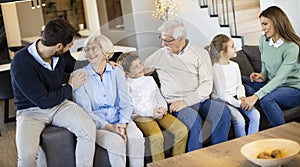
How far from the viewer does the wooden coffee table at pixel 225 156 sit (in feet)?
7.61

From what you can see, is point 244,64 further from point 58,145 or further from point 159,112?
point 58,145

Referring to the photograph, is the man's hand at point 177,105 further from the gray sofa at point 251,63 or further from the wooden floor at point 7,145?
the wooden floor at point 7,145

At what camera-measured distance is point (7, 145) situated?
460 centimetres

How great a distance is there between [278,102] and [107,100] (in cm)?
141

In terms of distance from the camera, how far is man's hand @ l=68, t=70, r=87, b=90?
3.04 meters

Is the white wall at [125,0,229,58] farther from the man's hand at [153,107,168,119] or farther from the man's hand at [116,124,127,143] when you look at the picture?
the man's hand at [116,124,127,143]

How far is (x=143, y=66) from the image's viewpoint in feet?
11.0

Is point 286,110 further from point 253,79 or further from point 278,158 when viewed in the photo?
point 278,158

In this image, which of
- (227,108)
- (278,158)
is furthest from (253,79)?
(278,158)

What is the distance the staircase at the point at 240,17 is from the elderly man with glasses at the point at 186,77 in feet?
6.96

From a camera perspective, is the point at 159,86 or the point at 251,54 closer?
the point at 159,86

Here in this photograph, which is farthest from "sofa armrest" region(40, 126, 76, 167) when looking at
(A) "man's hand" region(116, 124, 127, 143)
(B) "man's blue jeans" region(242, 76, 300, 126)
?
(B) "man's blue jeans" region(242, 76, 300, 126)

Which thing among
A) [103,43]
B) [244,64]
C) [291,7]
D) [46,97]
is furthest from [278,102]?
[46,97]

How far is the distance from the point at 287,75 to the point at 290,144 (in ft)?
4.73
